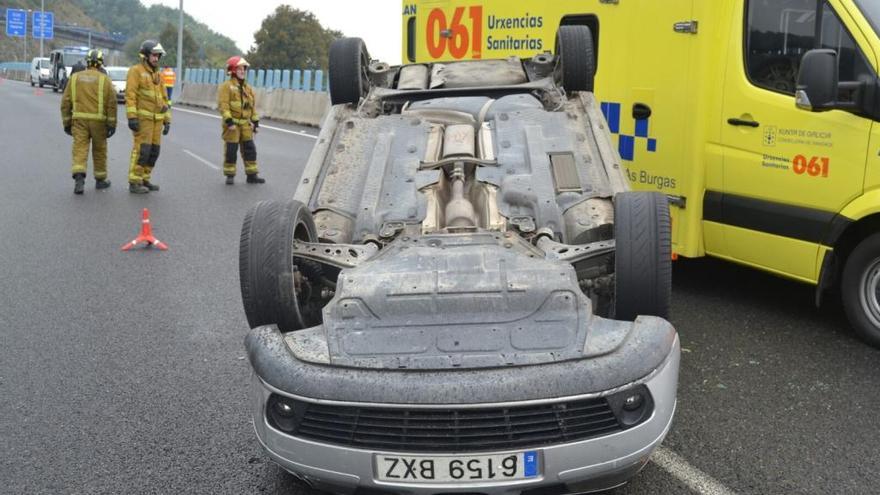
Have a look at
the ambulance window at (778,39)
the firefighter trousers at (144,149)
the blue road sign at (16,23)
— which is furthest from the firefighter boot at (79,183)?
the blue road sign at (16,23)

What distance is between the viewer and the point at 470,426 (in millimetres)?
2920

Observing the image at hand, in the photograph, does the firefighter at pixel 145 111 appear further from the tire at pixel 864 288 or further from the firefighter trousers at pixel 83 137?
the tire at pixel 864 288

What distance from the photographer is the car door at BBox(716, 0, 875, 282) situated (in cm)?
512

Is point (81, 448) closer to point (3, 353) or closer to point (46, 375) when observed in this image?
point (46, 375)

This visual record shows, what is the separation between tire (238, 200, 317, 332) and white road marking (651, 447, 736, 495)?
163 centimetres

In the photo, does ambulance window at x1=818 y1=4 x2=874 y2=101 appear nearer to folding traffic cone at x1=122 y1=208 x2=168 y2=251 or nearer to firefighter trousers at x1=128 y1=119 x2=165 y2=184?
folding traffic cone at x1=122 y1=208 x2=168 y2=251

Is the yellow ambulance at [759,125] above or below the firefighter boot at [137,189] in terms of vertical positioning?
above

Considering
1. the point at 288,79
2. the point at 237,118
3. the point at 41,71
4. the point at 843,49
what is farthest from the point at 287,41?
the point at 843,49

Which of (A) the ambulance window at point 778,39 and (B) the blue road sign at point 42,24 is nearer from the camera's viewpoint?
(A) the ambulance window at point 778,39

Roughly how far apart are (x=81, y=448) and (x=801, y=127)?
4.30 meters

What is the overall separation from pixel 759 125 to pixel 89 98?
925 cm

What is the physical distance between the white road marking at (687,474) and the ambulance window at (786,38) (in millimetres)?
2642

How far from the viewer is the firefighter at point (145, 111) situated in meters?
11.9

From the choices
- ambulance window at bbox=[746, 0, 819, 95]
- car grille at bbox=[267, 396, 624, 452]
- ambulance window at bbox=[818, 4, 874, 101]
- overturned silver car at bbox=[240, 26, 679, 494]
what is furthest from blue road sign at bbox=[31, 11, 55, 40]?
car grille at bbox=[267, 396, 624, 452]
